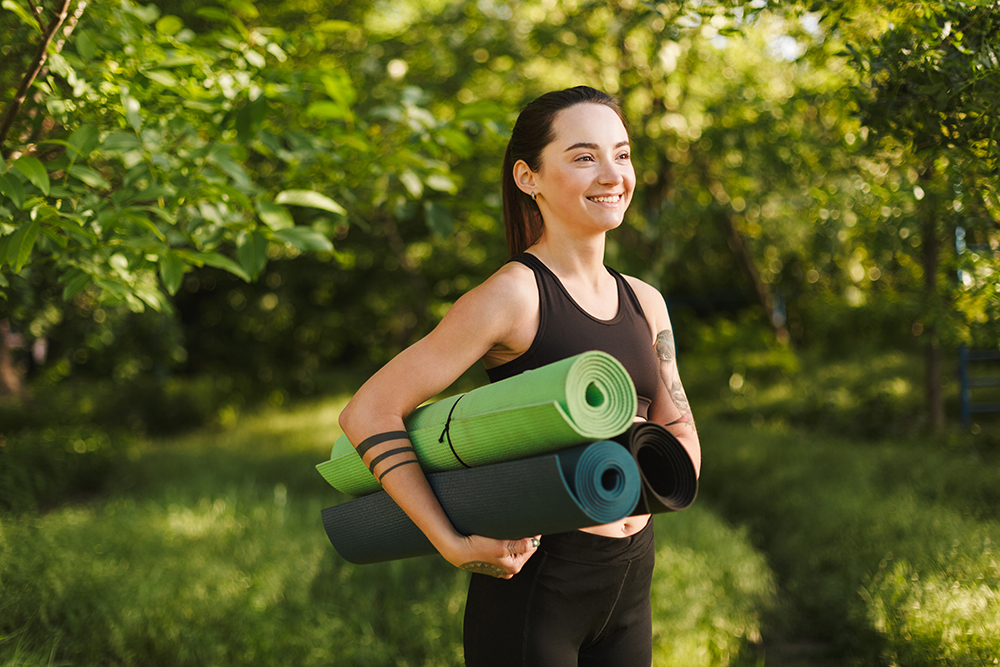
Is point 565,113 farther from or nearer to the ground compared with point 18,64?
nearer to the ground

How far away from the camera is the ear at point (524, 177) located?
1633 mm

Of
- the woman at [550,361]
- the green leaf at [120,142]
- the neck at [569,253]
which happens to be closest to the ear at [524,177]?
the woman at [550,361]

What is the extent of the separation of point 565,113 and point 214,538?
3970 millimetres

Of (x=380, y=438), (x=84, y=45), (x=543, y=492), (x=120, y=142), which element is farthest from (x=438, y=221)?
(x=543, y=492)

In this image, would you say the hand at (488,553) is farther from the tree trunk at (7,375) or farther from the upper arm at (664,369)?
the tree trunk at (7,375)

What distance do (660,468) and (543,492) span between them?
1.00ft

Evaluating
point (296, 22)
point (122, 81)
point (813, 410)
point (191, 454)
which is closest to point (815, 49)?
point (122, 81)

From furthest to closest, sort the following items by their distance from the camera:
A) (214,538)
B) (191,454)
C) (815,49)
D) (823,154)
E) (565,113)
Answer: (191,454) < (823,154) < (214,538) < (815,49) < (565,113)

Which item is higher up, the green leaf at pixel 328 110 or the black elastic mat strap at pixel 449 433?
the green leaf at pixel 328 110

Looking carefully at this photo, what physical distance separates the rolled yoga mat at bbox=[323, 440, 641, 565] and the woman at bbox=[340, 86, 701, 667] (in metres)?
0.05

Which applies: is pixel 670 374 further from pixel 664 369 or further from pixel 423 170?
pixel 423 170

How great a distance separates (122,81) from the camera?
7.55 feet

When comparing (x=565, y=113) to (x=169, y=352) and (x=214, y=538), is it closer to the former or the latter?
(x=214, y=538)

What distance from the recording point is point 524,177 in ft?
5.40
